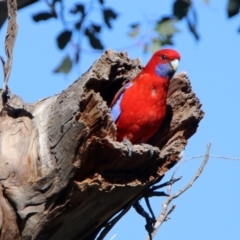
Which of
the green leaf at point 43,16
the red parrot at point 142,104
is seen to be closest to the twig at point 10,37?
the red parrot at point 142,104

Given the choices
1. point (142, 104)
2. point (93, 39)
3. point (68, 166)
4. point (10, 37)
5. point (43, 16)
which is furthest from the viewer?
point (93, 39)

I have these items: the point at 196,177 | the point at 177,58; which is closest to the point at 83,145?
the point at 196,177

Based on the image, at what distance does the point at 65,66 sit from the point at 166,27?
81cm

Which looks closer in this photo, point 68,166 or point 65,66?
point 68,166

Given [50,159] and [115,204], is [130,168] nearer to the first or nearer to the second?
[115,204]

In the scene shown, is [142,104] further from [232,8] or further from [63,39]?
[232,8]

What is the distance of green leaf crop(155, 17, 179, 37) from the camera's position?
4270 millimetres

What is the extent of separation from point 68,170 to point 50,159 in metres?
0.17

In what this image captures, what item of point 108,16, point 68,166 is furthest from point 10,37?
point 108,16

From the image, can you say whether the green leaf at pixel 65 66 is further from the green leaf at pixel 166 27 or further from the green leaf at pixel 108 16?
the green leaf at pixel 166 27

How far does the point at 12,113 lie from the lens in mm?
3744

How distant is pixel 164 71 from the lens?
14.9 ft

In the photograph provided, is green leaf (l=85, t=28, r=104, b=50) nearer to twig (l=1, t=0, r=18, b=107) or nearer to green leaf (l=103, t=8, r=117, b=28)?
green leaf (l=103, t=8, r=117, b=28)

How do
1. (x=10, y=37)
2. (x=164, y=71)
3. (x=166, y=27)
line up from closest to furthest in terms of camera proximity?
1. (x=10, y=37)
2. (x=166, y=27)
3. (x=164, y=71)
